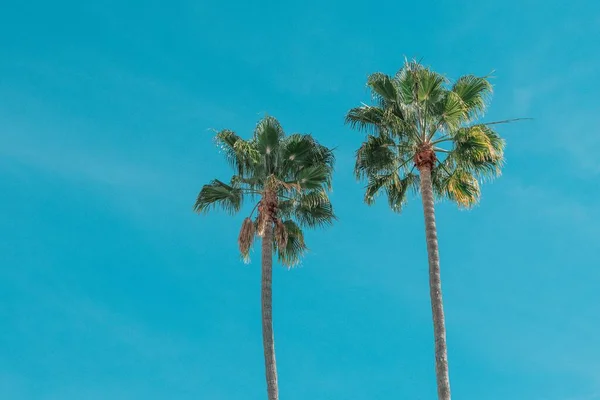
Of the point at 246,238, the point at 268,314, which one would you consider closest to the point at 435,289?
the point at 268,314

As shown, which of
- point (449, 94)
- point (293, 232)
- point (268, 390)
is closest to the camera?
point (268, 390)

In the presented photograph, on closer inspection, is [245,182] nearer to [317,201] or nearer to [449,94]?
[317,201]

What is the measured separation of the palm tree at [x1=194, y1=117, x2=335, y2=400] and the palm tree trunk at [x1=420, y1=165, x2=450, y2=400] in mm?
3847

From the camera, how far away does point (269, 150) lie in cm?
3036

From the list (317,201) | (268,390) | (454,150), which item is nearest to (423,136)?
(454,150)

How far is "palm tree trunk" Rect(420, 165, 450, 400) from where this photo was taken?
24.1m

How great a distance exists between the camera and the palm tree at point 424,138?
28.2 m

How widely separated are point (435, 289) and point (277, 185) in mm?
6484

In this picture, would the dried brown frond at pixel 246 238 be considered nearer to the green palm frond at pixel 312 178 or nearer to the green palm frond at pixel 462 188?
the green palm frond at pixel 312 178

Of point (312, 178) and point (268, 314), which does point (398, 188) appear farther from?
point (268, 314)

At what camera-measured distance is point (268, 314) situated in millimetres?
26922

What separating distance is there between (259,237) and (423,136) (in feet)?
19.7

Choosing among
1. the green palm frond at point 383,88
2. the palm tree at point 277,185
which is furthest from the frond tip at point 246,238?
the green palm frond at point 383,88

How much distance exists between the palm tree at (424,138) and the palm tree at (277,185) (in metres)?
1.61
